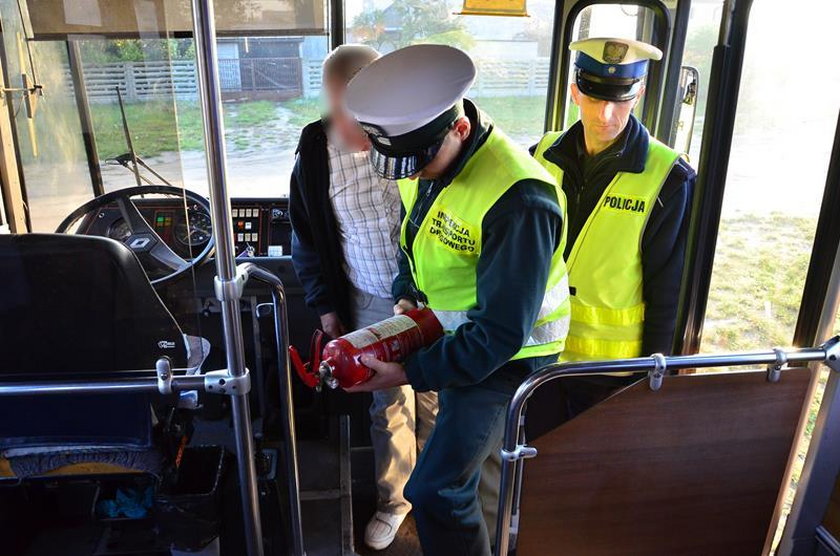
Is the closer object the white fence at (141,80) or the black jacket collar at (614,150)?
the white fence at (141,80)

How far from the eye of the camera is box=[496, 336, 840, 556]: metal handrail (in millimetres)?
1427

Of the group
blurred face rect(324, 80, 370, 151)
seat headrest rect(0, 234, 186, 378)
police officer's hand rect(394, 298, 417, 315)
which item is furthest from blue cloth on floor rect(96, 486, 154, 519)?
blurred face rect(324, 80, 370, 151)

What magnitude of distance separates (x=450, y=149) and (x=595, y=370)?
2.03ft

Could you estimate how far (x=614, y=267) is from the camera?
77.8 inches

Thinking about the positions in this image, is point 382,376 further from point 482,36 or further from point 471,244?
point 482,36

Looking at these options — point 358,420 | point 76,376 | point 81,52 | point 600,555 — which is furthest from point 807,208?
point 81,52

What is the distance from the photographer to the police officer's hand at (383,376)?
156 cm

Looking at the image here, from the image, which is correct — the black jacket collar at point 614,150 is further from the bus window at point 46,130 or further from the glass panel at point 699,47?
the bus window at point 46,130

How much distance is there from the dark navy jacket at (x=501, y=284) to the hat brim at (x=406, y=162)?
0.10 metres

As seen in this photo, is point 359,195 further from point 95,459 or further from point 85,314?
point 95,459

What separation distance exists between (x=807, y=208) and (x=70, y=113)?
2796 millimetres

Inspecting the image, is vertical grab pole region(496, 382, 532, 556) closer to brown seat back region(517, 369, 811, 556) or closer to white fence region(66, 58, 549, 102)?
brown seat back region(517, 369, 811, 556)

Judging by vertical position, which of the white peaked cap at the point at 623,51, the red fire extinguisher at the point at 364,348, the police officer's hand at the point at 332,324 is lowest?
the police officer's hand at the point at 332,324

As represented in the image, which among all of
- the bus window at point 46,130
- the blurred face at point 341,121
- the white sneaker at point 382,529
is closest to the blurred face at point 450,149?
the blurred face at point 341,121
